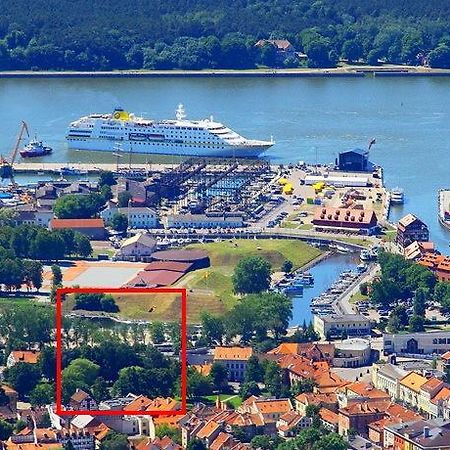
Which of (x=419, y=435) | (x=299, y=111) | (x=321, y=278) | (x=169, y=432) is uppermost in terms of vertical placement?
(x=419, y=435)

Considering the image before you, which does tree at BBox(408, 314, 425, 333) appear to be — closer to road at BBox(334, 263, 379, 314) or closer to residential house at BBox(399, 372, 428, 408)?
road at BBox(334, 263, 379, 314)

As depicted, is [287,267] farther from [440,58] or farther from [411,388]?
[440,58]

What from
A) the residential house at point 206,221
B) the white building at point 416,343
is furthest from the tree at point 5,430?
the residential house at point 206,221

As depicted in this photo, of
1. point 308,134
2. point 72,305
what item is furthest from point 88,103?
point 72,305

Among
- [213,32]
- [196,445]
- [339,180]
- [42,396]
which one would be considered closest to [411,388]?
[196,445]

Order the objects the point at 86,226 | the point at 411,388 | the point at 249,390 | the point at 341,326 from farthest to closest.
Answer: the point at 86,226 < the point at 341,326 < the point at 249,390 < the point at 411,388

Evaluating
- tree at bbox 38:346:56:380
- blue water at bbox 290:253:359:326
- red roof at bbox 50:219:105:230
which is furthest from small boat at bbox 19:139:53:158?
tree at bbox 38:346:56:380

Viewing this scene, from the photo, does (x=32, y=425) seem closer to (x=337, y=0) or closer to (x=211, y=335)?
(x=211, y=335)

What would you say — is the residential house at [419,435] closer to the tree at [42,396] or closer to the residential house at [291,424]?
the residential house at [291,424]
